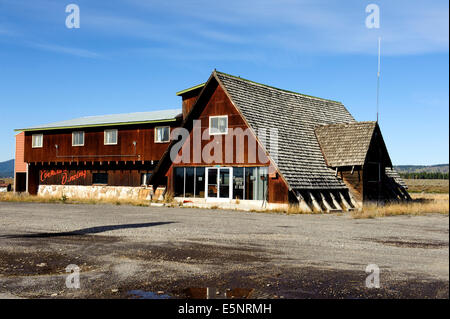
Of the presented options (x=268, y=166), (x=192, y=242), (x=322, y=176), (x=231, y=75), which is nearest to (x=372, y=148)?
(x=322, y=176)

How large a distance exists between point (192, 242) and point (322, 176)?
1570 cm

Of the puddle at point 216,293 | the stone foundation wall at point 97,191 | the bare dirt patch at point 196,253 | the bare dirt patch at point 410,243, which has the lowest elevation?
the puddle at point 216,293

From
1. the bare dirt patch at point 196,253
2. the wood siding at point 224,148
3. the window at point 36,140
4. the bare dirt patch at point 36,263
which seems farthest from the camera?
the window at point 36,140

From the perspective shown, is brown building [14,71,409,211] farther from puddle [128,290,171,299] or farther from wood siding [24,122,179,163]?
puddle [128,290,171,299]

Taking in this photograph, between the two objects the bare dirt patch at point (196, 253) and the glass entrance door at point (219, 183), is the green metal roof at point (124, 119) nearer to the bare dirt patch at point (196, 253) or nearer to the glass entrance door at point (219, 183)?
the glass entrance door at point (219, 183)

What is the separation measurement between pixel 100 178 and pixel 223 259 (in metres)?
30.8

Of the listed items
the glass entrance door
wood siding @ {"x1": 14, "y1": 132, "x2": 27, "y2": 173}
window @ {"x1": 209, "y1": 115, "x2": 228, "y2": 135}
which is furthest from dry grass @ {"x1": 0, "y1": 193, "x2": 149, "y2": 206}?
wood siding @ {"x1": 14, "y1": 132, "x2": 27, "y2": 173}

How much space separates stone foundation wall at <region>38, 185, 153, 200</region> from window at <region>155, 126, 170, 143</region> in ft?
12.6

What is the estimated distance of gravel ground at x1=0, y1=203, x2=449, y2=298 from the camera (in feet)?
24.2

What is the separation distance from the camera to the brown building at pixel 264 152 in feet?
84.3

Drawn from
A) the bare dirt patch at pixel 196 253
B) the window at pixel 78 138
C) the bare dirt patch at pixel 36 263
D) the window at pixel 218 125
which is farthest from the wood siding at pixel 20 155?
the bare dirt patch at pixel 196 253

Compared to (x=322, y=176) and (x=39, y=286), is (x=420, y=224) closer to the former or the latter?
(x=322, y=176)

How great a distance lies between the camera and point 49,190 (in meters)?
41.8

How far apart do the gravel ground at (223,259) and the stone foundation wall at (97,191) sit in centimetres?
1949
